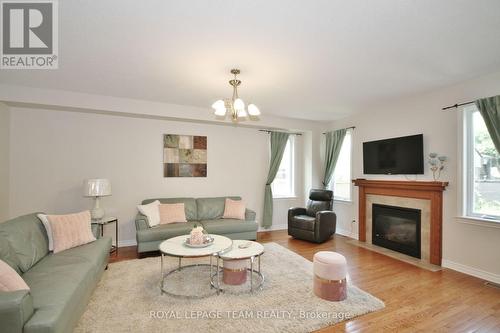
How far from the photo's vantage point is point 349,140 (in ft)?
17.8

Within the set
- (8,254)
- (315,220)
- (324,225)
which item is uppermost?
(8,254)

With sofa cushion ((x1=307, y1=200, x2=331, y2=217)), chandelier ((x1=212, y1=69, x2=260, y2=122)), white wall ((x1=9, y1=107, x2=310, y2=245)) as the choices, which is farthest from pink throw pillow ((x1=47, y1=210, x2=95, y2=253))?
sofa cushion ((x1=307, y1=200, x2=331, y2=217))

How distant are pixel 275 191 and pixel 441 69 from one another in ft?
12.7

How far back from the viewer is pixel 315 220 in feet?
15.2

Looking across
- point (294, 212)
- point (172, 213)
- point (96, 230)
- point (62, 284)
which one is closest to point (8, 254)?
point (62, 284)

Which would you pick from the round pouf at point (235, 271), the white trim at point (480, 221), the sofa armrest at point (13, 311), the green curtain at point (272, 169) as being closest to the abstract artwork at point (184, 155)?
the green curtain at point (272, 169)

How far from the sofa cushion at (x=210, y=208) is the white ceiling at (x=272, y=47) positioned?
2071 mm

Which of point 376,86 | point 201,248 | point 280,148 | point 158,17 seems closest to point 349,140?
point 280,148

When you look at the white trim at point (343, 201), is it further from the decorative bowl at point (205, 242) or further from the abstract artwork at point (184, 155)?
the decorative bowl at point (205, 242)

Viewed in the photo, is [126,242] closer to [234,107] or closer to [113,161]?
[113,161]

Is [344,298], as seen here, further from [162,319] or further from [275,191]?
[275,191]

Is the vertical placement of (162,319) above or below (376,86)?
below

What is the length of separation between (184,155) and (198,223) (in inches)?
57.2

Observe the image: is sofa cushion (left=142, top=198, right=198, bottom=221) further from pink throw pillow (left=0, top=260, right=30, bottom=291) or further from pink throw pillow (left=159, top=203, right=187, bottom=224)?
pink throw pillow (left=0, top=260, right=30, bottom=291)
